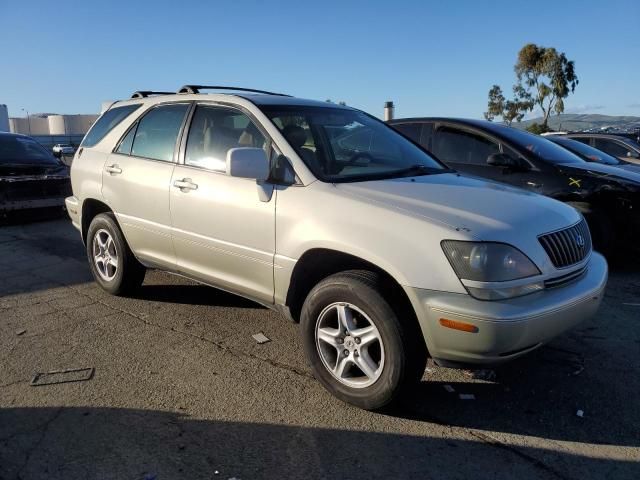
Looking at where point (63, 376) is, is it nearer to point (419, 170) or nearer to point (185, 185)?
point (185, 185)

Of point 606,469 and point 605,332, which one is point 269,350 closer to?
point 606,469

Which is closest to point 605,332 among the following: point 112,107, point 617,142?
point 112,107

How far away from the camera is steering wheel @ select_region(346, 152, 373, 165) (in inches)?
155

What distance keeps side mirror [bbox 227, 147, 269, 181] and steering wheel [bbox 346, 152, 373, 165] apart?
2.36 ft

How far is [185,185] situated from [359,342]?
1.88 metres

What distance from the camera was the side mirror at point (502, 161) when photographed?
614cm

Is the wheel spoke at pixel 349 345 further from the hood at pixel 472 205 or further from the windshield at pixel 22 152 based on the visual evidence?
the windshield at pixel 22 152

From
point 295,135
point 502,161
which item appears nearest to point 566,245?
point 295,135

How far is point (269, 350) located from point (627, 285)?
396cm

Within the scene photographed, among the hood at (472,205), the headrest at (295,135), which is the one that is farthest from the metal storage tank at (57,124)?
the hood at (472,205)

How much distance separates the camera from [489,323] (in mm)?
2691

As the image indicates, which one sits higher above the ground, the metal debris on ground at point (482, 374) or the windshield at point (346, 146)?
the windshield at point (346, 146)

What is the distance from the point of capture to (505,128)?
6.91 meters

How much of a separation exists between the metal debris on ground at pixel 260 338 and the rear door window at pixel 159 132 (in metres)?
1.57
